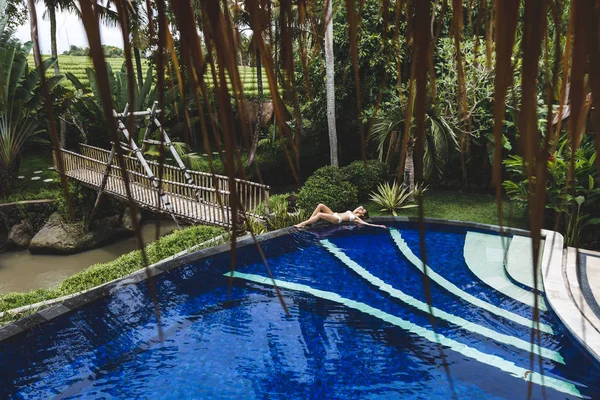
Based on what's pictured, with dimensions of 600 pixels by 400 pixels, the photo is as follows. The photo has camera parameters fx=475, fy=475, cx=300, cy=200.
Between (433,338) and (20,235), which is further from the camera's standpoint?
(20,235)

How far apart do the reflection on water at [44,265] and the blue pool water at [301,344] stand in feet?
14.6

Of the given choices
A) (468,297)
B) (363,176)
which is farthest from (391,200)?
(468,297)

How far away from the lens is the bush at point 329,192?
938 cm

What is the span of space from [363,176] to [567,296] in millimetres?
5867

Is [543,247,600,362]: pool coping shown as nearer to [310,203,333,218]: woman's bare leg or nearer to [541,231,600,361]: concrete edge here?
[541,231,600,361]: concrete edge

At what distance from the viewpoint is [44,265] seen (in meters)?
10.4

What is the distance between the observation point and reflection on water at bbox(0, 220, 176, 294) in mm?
9438

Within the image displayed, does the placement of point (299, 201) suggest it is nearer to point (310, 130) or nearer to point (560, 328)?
point (310, 130)

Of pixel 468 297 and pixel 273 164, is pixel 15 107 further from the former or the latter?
pixel 468 297

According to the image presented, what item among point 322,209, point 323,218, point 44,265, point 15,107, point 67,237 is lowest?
point 44,265

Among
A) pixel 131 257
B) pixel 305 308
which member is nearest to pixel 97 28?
pixel 305 308

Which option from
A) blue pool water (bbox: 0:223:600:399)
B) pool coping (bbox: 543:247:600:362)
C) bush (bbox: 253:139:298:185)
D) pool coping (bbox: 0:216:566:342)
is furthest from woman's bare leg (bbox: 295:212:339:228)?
bush (bbox: 253:139:298:185)

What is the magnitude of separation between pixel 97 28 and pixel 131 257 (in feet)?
24.6

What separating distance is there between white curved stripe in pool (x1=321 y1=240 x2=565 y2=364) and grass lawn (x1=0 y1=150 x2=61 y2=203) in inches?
299
